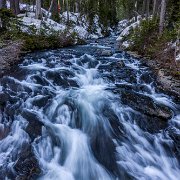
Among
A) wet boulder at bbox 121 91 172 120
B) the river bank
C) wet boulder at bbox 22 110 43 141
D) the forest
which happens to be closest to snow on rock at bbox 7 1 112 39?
the forest

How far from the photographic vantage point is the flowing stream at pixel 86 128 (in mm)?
5367

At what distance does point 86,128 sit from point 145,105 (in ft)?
6.60

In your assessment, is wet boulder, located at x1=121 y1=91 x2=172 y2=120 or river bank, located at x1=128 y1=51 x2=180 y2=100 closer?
wet boulder, located at x1=121 y1=91 x2=172 y2=120

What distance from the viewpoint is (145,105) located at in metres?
7.33

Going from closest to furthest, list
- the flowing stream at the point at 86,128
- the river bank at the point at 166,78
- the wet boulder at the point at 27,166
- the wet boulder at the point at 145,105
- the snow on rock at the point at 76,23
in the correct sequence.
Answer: the wet boulder at the point at 27,166 < the flowing stream at the point at 86,128 < the wet boulder at the point at 145,105 < the river bank at the point at 166,78 < the snow on rock at the point at 76,23

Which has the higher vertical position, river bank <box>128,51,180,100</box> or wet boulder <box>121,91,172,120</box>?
river bank <box>128,51,180,100</box>

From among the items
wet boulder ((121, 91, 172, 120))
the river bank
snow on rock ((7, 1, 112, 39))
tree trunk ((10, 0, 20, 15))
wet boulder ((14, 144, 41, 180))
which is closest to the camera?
wet boulder ((14, 144, 41, 180))

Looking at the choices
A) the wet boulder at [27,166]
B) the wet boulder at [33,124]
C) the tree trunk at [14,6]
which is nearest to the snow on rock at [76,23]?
the tree trunk at [14,6]

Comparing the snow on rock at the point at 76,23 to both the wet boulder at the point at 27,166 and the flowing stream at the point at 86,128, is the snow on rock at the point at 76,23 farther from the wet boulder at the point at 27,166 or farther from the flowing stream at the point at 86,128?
the wet boulder at the point at 27,166

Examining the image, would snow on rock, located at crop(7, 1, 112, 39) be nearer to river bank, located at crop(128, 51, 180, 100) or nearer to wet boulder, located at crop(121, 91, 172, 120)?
river bank, located at crop(128, 51, 180, 100)

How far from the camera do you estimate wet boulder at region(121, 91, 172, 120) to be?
22.7ft

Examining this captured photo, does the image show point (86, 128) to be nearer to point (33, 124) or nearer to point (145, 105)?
point (33, 124)

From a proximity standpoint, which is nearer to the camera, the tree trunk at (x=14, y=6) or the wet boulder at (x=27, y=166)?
the wet boulder at (x=27, y=166)

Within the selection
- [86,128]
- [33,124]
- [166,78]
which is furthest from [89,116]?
[166,78]
